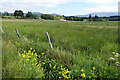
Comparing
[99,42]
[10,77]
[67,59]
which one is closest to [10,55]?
[10,77]

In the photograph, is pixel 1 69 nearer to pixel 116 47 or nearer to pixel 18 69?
pixel 18 69

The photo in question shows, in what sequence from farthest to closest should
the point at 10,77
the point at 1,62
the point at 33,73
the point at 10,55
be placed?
1. the point at 10,55
2. the point at 1,62
3. the point at 33,73
4. the point at 10,77

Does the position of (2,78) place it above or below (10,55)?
below

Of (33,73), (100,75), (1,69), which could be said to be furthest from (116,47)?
(1,69)

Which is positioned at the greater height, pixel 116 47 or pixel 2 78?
pixel 116 47

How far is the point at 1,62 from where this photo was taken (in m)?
3.90

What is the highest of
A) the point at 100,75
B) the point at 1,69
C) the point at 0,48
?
the point at 0,48

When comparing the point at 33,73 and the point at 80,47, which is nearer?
the point at 33,73

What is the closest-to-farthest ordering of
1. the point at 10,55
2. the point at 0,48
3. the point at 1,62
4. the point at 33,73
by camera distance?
the point at 33,73 < the point at 1,62 < the point at 10,55 < the point at 0,48

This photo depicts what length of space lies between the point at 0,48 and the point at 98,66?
13.8 ft

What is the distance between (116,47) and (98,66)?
2.58 metres

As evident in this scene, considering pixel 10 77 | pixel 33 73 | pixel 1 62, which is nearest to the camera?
pixel 10 77

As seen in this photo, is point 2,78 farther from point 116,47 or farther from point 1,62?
point 116,47

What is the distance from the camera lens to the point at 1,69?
11.6 ft
